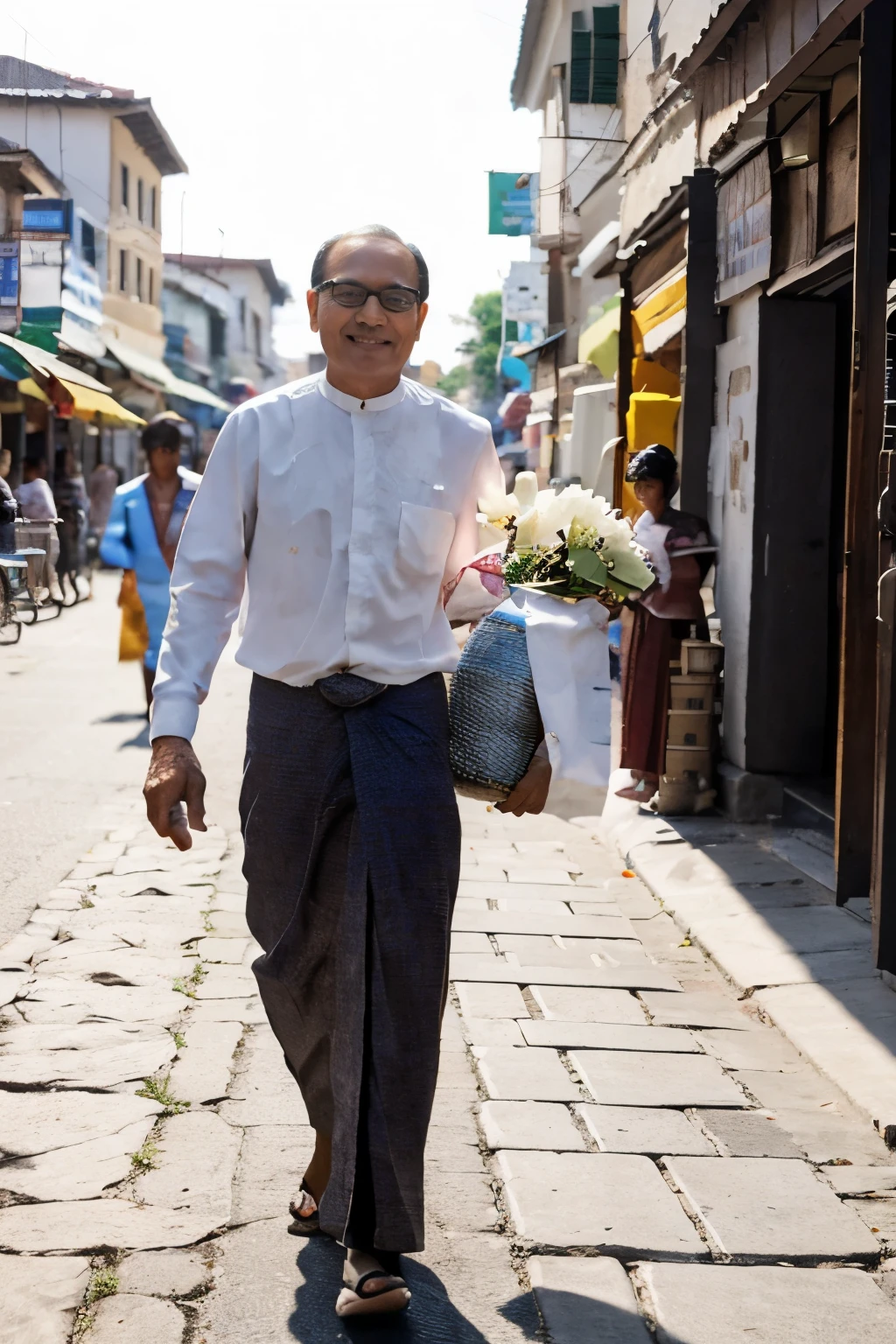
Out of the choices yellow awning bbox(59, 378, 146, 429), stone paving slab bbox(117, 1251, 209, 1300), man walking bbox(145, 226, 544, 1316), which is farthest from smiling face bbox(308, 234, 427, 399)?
yellow awning bbox(59, 378, 146, 429)

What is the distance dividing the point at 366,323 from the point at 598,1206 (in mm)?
1998

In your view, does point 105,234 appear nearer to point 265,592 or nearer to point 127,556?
point 127,556

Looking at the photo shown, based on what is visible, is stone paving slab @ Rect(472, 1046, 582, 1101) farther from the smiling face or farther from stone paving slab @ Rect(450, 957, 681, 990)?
the smiling face

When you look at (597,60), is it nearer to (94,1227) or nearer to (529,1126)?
(529,1126)

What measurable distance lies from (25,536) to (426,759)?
14782 millimetres

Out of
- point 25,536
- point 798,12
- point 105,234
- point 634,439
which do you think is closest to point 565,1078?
point 798,12

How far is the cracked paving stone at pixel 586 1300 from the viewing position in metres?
2.90

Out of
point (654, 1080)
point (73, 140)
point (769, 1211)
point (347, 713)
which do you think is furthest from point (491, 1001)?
point (73, 140)

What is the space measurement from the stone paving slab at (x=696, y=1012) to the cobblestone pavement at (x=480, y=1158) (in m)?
0.01

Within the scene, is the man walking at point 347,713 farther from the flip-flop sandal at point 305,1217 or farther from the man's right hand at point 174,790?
the flip-flop sandal at point 305,1217

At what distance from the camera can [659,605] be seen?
8.16 metres

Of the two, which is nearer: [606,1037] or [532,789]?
[532,789]

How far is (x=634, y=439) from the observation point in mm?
10359

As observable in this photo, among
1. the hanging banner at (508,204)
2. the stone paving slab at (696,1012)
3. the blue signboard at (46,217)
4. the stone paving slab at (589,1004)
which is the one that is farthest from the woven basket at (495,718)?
the hanging banner at (508,204)
